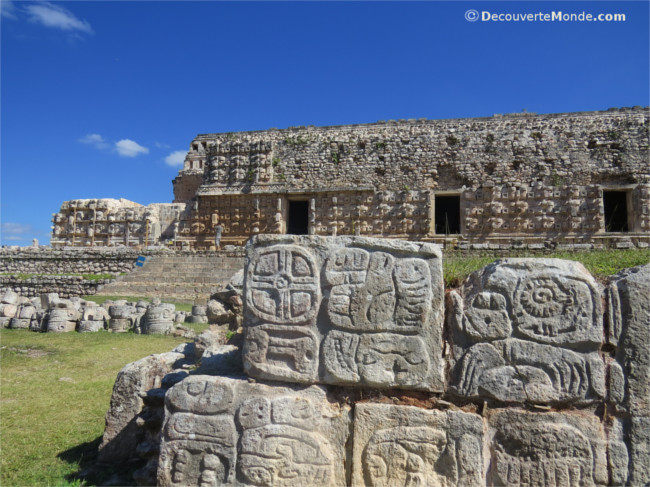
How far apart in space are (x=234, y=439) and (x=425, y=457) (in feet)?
3.61

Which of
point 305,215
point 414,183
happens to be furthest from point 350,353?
point 305,215

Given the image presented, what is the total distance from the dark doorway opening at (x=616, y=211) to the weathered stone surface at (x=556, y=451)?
16132 millimetres

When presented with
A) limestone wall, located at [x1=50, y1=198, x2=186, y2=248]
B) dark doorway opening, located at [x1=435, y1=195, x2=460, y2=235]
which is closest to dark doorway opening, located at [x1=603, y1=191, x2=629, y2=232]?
dark doorway opening, located at [x1=435, y1=195, x2=460, y2=235]

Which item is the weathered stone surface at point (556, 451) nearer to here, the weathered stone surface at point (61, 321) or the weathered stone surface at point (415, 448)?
the weathered stone surface at point (415, 448)

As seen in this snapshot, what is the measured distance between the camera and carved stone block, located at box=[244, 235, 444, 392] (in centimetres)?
258

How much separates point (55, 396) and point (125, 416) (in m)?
2.44

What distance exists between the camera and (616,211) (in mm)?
16703

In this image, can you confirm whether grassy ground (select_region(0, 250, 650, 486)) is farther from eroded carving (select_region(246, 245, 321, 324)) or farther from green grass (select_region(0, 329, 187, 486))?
eroded carving (select_region(246, 245, 321, 324))

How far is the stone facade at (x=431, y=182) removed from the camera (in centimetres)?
1559

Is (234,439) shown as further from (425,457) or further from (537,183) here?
(537,183)

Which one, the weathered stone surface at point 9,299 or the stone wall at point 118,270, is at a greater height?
the stone wall at point 118,270

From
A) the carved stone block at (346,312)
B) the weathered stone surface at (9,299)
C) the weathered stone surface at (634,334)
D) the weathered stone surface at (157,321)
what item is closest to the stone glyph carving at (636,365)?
the weathered stone surface at (634,334)

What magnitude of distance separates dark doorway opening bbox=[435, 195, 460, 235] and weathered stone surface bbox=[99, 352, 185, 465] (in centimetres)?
1548

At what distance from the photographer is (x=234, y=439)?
267cm
